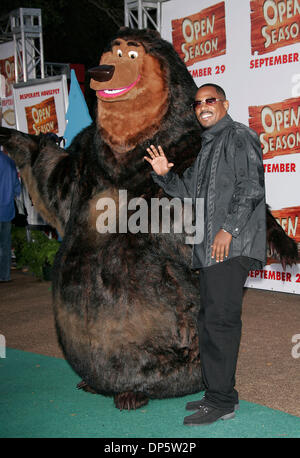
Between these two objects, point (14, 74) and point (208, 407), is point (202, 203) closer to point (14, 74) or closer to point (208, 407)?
point (208, 407)

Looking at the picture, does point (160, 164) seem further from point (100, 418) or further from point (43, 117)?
point (43, 117)

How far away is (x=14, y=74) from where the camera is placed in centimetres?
911

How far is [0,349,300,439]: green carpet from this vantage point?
2889 mm

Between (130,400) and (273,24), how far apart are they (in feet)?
12.9

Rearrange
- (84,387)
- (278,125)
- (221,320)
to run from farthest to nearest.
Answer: (278,125) < (84,387) < (221,320)

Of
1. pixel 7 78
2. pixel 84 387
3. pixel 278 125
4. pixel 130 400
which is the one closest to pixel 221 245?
pixel 130 400

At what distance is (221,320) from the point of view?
2787 millimetres

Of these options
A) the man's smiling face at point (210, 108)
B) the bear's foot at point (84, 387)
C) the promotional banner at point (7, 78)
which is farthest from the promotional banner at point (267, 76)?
the promotional banner at point (7, 78)

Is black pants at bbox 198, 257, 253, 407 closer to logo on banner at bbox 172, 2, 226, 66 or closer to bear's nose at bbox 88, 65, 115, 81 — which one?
bear's nose at bbox 88, 65, 115, 81

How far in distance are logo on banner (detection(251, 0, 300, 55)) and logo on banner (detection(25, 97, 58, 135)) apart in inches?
118

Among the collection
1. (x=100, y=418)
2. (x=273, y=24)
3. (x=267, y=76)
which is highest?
(x=273, y=24)

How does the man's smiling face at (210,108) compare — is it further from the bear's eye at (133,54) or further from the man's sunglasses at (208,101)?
the bear's eye at (133,54)

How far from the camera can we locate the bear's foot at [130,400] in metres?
3.13

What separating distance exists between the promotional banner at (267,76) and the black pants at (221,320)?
2.93 m
